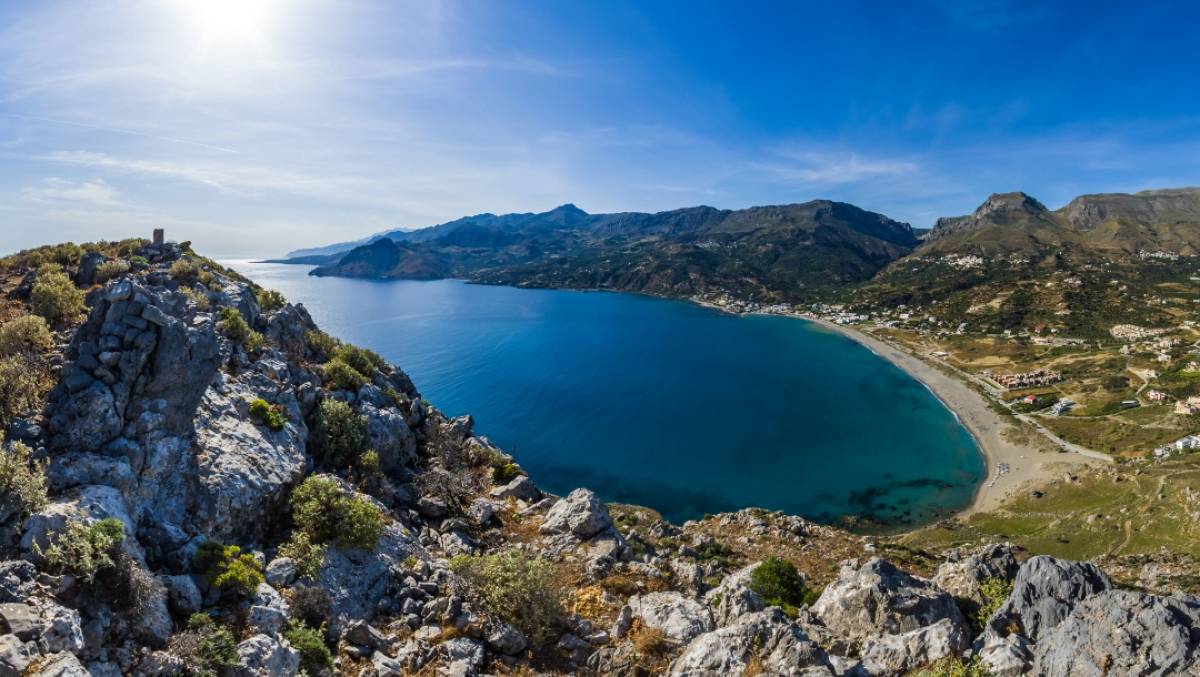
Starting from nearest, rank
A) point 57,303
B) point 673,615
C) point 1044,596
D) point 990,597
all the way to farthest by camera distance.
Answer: point 1044,596, point 673,615, point 990,597, point 57,303

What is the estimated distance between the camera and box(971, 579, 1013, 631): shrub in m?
17.0

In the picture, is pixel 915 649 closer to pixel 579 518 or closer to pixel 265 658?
pixel 579 518

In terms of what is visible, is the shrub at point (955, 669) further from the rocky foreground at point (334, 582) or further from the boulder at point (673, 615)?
the boulder at point (673, 615)

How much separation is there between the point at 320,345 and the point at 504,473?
49.4 feet

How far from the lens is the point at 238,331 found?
2511cm

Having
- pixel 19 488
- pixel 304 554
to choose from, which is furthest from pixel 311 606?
pixel 19 488

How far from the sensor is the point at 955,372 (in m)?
141

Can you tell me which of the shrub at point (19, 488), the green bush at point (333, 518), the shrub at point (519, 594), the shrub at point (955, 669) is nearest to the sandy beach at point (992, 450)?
the shrub at point (955, 669)

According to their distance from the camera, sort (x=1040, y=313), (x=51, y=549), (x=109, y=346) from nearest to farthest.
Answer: (x=51, y=549), (x=109, y=346), (x=1040, y=313)

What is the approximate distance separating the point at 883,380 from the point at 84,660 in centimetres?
15562

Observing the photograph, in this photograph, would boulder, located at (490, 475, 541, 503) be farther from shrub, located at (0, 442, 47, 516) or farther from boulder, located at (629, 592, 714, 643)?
shrub, located at (0, 442, 47, 516)

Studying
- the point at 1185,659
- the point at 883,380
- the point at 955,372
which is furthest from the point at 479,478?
the point at 955,372

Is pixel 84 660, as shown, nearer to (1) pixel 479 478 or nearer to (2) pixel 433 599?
(2) pixel 433 599

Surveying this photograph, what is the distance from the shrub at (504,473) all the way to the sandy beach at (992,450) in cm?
7023
